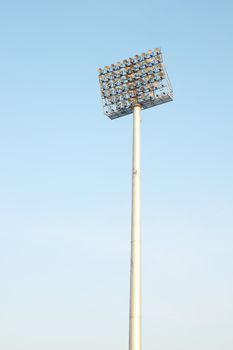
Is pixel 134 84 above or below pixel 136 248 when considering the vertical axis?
above

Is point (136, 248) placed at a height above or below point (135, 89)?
below

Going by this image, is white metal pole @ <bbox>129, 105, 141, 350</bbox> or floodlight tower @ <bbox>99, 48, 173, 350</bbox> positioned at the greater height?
floodlight tower @ <bbox>99, 48, 173, 350</bbox>

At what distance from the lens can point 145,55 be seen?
35625 mm

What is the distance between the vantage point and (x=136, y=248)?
29422 millimetres

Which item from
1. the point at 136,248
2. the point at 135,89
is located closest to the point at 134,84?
the point at 135,89

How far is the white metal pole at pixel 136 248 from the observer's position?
27.1m

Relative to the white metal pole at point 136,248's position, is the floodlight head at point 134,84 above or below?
above

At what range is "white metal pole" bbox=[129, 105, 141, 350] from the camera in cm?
2714

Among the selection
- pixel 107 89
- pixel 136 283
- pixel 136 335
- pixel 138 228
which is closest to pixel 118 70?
pixel 107 89

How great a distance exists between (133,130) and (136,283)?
12369 mm

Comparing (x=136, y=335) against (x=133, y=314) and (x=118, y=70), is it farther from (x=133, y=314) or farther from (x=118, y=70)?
(x=118, y=70)

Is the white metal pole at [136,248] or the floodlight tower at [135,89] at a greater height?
the floodlight tower at [135,89]

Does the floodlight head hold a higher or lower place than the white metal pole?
higher

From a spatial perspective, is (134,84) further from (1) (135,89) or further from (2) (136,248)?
(2) (136,248)
